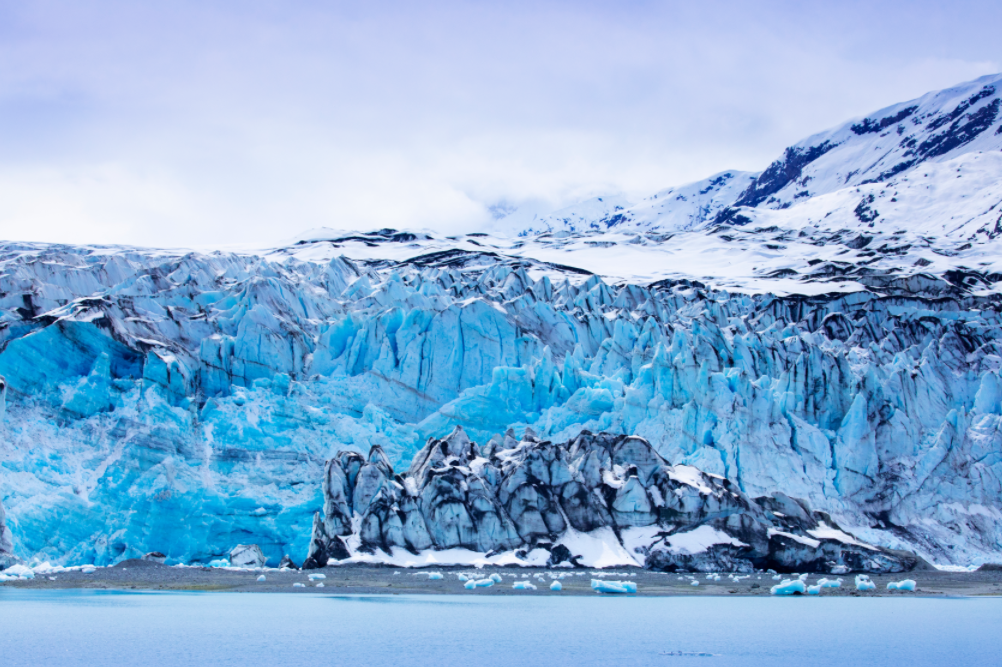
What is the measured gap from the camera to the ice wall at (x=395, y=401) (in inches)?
1214

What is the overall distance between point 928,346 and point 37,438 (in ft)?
108

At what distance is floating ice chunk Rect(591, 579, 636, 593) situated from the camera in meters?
24.4

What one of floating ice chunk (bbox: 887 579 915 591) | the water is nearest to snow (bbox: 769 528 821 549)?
floating ice chunk (bbox: 887 579 915 591)

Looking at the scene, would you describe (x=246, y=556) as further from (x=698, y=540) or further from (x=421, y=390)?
(x=698, y=540)

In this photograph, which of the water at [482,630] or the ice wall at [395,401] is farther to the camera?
the ice wall at [395,401]

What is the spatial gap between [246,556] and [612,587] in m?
12.6

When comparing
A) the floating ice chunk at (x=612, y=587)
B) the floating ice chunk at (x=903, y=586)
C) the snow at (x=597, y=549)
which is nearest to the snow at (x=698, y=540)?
the snow at (x=597, y=549)

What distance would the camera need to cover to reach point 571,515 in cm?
2984

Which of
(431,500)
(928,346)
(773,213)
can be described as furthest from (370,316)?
(773,213)

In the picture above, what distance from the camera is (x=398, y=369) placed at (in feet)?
121

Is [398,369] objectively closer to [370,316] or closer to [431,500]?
[370,316]

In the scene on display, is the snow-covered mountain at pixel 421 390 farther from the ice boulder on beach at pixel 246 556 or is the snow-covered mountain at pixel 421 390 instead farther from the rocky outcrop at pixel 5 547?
the rocky outcrop at pixel 5 547

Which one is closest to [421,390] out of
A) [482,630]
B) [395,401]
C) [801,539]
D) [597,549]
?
[395,401]

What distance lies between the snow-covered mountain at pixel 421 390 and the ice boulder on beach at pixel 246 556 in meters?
0.40
